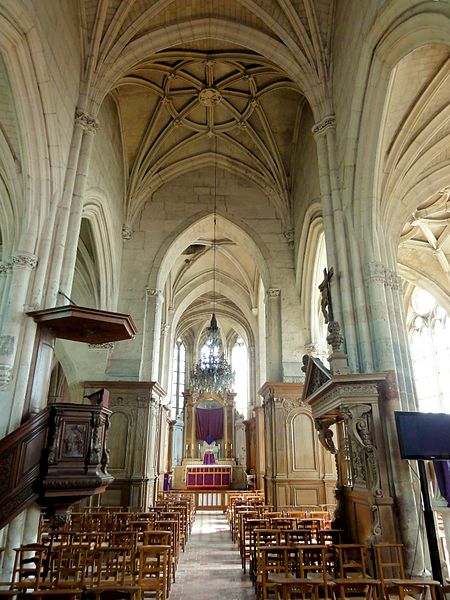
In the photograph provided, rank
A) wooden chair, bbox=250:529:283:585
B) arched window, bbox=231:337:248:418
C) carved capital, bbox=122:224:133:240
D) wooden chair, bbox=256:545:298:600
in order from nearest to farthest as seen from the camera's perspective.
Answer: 1. wooden chair, bbox=256:545:298:600
2. wooden chair, bbox=250:529:283:585
3. carved capital, bbox=122:224:133:240
4. arched window, bbox=231:337:248:418

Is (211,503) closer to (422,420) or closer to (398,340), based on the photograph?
(398,340)

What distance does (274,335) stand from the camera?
1461 centimetres

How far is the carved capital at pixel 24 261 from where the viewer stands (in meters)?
7.74

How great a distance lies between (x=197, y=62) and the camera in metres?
13.6

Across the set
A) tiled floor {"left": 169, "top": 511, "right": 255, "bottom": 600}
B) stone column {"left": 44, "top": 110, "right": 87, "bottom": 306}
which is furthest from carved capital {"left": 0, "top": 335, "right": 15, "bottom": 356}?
tiled floor {"left": 169, "top": 511, "right": 255, "bottom": 600}

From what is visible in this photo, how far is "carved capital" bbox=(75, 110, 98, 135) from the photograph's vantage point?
9.76 m

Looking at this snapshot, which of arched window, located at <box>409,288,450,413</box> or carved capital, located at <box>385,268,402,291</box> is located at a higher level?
arched window, located at <box>409,288,450,413</box>

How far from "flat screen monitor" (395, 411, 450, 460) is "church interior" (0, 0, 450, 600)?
1.0 inches

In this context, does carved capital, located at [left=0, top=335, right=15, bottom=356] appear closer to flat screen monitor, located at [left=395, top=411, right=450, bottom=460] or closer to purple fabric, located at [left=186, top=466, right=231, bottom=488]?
flat screen monitor, located at [left=395, top=411, right=450, bottom=460]

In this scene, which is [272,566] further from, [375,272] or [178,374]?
[178,374]

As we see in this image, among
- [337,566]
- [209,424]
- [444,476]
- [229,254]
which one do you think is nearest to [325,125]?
[444,476]

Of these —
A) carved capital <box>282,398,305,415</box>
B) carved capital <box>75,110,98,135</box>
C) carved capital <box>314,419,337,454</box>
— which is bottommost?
carved capital <box>314,419,337,454</box>

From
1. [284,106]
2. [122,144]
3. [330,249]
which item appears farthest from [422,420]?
[122,144]

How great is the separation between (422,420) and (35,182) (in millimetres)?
7424
